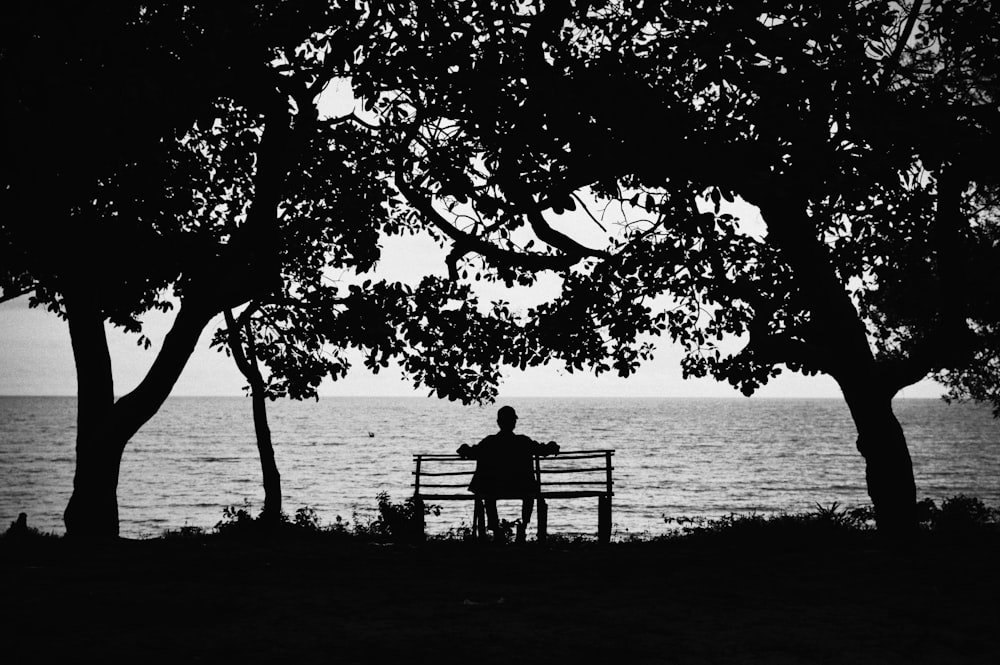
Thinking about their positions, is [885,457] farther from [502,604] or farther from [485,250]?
[502,604]

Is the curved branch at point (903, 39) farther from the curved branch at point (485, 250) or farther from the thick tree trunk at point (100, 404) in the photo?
the thick tree trunk at point (100, 404)

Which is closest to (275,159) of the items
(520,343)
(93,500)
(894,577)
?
(520,343)

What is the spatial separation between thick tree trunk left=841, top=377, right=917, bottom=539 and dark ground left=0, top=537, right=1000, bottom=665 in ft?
5.42

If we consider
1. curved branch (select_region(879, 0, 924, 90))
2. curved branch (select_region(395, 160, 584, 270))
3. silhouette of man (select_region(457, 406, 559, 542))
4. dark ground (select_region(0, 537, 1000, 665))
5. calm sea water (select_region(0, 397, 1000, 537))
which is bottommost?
calm sea water (select_region(0, 397, 1000, 537))

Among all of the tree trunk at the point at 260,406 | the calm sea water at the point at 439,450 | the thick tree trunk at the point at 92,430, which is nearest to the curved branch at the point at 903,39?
the thick tree trunk at the point at 92,430

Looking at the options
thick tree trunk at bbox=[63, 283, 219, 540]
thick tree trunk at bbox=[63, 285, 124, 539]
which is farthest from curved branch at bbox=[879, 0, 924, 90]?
thick tree trunk at bbox=[63, 285, 124, 539]

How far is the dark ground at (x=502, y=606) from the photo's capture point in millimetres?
5281

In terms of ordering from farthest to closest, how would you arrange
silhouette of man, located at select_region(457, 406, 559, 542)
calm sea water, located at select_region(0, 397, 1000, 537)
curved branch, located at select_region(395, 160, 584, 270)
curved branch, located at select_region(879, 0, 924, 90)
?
calm sea water, located at select_region(0, 397, 1000, 537) < silhouette of man, located at select_region(457, 406, 559, 542) < curved branch, located at select_region(395, 160, 584, 270) < curved branch, located at select_region(879, 0, 924, 90)

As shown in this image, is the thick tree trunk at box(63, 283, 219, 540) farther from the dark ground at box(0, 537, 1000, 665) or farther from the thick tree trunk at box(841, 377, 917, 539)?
the thick tree trunk at box(841, 377, 917, 539)

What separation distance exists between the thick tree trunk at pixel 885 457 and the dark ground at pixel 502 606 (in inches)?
65.1

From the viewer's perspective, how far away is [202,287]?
12.4 m

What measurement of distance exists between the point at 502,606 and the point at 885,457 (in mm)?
7534

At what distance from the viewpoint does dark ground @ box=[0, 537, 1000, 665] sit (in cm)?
528

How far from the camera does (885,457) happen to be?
11.9m
